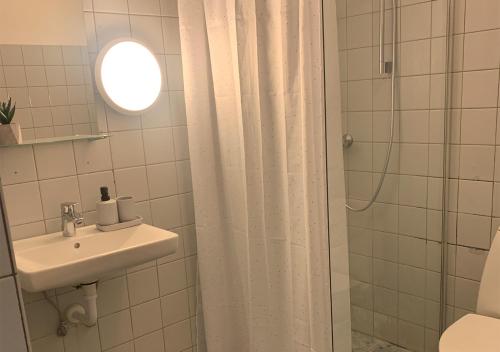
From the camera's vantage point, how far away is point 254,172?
1730 mm

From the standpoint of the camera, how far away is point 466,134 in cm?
184

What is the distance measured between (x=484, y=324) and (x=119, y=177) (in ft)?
5.17

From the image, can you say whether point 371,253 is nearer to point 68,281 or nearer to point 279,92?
point 279,92

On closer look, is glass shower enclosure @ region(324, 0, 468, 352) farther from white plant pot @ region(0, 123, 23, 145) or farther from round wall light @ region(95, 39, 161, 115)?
white plant pot @ region(0, 123, 23, 145)

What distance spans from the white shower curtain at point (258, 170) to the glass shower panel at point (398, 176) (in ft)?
0.74

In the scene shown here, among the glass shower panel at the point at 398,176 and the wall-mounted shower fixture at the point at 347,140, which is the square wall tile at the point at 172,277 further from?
the wall-mounted shower fixture at the point at 347,140

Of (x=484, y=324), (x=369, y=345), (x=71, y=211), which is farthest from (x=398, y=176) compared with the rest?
(x=71, y=211)

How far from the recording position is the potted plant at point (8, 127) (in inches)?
60.2

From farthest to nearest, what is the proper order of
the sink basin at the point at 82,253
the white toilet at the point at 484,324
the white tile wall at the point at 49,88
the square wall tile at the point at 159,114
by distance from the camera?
the square wall tile at the point at 159,114 → the white tile wall at the point at 49,88 → the white toilet at the point at 484,324 → the sink basin at the point at 82,253

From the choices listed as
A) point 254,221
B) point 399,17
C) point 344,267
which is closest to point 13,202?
point 254,221

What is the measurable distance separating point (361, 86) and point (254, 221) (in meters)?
0.71

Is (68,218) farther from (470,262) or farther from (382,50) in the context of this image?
(470,262)

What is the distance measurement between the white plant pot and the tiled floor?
57.9 inches

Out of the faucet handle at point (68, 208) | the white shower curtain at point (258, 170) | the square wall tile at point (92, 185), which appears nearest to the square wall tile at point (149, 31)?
the white shower curtain at point (258, 170)
